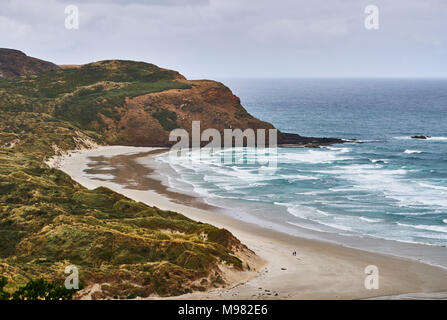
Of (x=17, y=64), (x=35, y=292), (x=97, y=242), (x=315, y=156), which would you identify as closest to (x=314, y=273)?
(x=97, y=242)

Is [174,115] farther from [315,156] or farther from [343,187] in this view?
[343,187]

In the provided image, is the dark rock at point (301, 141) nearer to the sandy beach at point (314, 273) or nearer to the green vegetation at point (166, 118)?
the green vegetation at point (166, 118)

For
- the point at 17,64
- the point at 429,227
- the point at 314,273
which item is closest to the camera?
the point at 314,273

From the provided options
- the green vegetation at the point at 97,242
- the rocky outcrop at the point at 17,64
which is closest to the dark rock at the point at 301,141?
the green vegetation at the point at 97,242

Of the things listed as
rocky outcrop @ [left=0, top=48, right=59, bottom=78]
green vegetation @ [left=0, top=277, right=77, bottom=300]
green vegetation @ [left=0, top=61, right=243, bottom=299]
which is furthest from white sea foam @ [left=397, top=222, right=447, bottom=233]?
rocky outcrop @ [left=0, top=48, right=59, bottom=78]

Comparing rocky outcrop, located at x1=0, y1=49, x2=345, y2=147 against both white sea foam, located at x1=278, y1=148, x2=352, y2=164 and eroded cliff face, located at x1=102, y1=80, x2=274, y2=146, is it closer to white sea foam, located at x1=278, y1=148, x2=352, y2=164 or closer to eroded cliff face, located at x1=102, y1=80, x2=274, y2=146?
eroded cliff face, located at x1=102, y1=80, x2=274, y2=146
